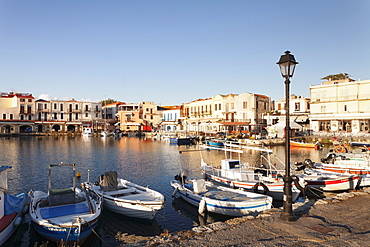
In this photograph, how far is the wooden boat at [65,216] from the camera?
35.1ft

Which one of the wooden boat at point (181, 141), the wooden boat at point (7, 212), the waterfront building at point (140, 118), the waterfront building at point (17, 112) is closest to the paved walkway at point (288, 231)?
the wooden boat at point (7, 212)

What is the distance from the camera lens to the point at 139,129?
96.1 meters

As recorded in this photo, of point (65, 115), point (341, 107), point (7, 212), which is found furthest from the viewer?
point (65, 115)

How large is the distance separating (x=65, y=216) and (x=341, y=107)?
60235mm

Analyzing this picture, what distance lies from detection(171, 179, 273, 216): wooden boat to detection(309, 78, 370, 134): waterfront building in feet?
160

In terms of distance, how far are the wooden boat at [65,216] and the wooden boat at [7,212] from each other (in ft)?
2.28

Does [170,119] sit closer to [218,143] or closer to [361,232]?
[218,143]

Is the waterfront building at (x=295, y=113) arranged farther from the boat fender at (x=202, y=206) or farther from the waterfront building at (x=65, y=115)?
the waterfront building at (x=65, y=115)

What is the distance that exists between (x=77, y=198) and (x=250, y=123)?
199ft

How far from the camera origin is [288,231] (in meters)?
8.02

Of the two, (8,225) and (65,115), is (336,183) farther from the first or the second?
(65,115)

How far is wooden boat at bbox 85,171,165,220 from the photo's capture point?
44.0 ft

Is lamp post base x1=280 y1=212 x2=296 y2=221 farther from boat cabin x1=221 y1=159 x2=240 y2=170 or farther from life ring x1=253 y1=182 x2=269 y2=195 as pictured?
boat cabin x1=221 y1=159 x2=240 y2=170

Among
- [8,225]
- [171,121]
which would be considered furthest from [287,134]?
[171,121]
